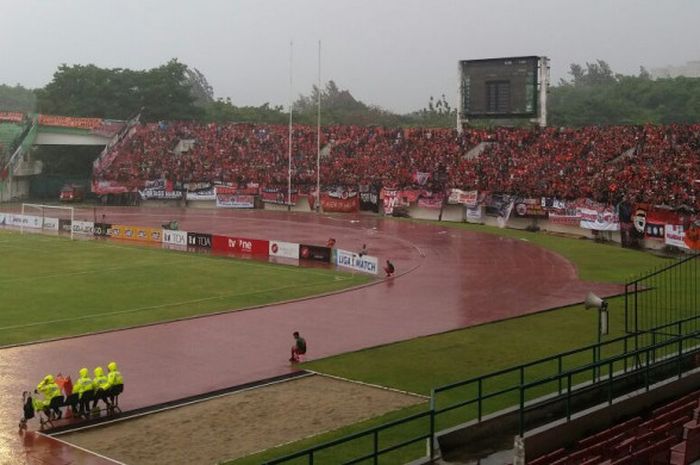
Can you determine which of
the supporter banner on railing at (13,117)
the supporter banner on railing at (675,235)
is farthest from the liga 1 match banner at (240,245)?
the supporter banner on railing at (13,117)

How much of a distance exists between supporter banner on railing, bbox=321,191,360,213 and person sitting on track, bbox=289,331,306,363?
1985 inches

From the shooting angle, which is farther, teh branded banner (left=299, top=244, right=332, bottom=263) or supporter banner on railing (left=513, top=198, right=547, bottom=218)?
supporter banner on railing (left=513, top=198, right=547, bottom=218)

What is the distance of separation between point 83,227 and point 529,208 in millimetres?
31664

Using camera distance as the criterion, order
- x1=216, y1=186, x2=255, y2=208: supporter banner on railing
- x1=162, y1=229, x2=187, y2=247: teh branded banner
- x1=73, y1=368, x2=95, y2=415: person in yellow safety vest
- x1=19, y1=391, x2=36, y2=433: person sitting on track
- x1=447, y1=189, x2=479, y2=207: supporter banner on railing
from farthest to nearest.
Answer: x1=216, y1=186, x2=255, y2=208: supporter banner on railing < x1=447, y1=189, x2=479, y2=207: supporter banner on railing < x1=162, y1=229, x2=187, y2=247: teh branded banner < x1=73, y1=368, x2=95, y2=415: person in yellow safety vest < x1=19, y1=391, x2=36, y2=433: person sitting on track

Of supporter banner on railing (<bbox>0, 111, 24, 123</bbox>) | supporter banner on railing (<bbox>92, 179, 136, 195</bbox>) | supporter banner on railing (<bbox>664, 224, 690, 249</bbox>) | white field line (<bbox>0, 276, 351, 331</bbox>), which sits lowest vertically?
white field line (<bbox>0, 276, 351, 331</bbox>)

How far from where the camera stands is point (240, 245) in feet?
168

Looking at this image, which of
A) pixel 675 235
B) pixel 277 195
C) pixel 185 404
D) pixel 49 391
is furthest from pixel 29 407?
pixel 277 195

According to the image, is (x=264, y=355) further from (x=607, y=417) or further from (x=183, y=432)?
(x=607, y=417)

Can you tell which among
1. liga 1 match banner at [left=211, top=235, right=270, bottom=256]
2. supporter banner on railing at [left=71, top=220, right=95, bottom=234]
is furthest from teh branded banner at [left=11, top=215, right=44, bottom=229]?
liga 1 match banner at [left=211, top=235, right=270, bottom=256]

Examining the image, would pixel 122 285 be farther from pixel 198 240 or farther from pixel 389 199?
pixel 389 199

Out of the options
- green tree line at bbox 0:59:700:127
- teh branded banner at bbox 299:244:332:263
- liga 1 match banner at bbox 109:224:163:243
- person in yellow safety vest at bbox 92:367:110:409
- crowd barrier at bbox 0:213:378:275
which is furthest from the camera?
green tree line at bbox 0:59:700:127

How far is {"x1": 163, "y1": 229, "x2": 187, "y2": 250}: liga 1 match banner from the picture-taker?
54.2 metres

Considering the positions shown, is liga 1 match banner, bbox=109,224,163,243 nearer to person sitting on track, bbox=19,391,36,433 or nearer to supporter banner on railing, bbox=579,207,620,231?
supporter banner on railing, bbox=579,207,620,231

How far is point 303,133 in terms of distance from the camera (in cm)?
8681
